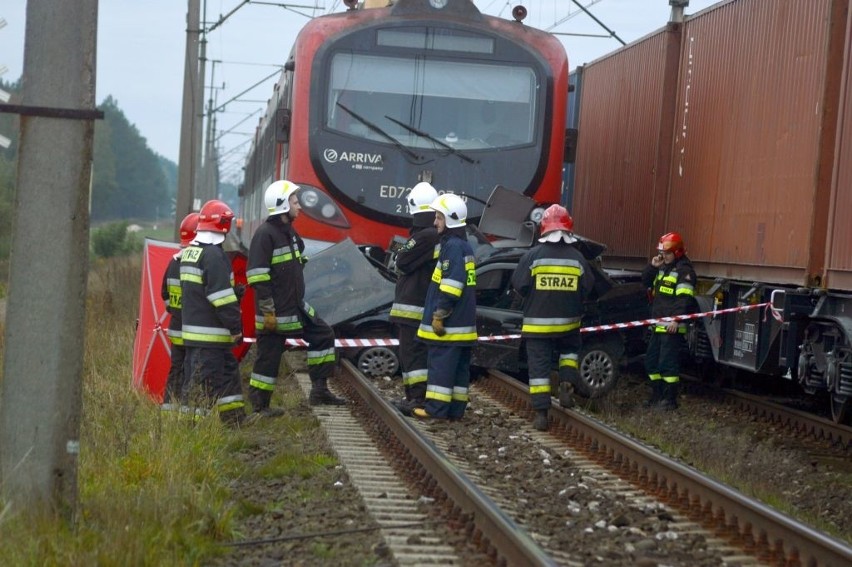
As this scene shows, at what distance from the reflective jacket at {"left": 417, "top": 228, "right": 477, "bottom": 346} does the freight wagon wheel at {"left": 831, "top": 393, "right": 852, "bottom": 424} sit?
2719 mm

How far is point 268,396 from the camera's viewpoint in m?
9.70

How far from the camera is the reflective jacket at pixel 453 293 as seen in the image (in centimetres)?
940

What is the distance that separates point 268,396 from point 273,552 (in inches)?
166

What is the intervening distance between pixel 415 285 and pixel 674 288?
8.50 ft

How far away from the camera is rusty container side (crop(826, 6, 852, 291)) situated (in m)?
8.98

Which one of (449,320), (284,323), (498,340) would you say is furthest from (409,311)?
(498,340)

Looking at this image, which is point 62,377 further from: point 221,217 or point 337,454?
point 221,217

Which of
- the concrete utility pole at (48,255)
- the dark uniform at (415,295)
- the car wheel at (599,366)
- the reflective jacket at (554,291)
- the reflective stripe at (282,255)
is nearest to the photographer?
the concrete utility pole at (48,255)

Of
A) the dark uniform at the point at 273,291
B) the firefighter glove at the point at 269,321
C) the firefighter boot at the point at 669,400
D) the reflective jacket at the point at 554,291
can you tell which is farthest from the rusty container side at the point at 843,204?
the firefighter glove at the point at 269,321

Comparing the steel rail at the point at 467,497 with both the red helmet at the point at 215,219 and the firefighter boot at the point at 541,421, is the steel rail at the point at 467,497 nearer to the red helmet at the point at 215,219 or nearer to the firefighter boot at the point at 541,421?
the firefighter boot at the point at 541,421

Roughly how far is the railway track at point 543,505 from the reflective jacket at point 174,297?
1.30m

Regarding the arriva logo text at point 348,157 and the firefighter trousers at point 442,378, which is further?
the arriva logo text at point 348,157

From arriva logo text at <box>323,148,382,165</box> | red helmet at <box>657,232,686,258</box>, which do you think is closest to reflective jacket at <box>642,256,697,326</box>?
red helmet at <box>657,232,686,258</box>

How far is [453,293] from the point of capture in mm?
9359
